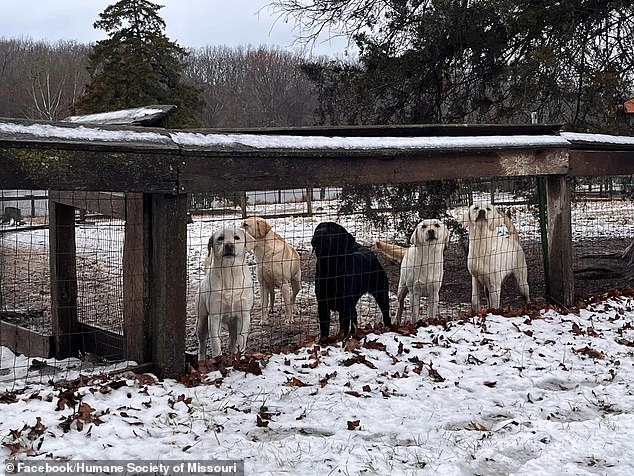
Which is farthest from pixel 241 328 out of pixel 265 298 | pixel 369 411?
pixel 265 298

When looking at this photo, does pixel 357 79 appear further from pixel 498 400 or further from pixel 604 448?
pixel 604 448

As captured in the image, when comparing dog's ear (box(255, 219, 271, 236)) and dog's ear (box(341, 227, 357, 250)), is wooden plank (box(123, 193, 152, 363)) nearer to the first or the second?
dog's ear (box(341, 227, 357, 250))

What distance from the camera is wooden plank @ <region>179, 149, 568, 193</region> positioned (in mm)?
4320

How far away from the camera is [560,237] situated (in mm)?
6309

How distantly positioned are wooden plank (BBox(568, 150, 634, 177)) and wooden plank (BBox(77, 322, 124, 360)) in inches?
170

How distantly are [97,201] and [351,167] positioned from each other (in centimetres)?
208

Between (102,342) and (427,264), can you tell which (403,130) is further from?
(102,342)

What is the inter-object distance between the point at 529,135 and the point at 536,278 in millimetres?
3746

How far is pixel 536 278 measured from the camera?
9.52 m

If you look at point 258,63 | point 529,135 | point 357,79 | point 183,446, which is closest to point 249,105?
point 258,63

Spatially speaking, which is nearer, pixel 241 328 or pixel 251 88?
pixel 241 328

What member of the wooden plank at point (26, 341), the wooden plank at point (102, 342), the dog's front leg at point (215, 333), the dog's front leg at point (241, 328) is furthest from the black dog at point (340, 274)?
the wooden plank at point (26, 341)

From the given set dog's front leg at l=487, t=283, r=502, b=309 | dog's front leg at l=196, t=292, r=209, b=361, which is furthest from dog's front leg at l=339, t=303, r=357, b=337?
dog's front leg at l=487, t=283, r=502, b=309

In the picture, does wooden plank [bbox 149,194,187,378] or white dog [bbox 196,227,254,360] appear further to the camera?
white dog [bbox 196,227,254,360]
